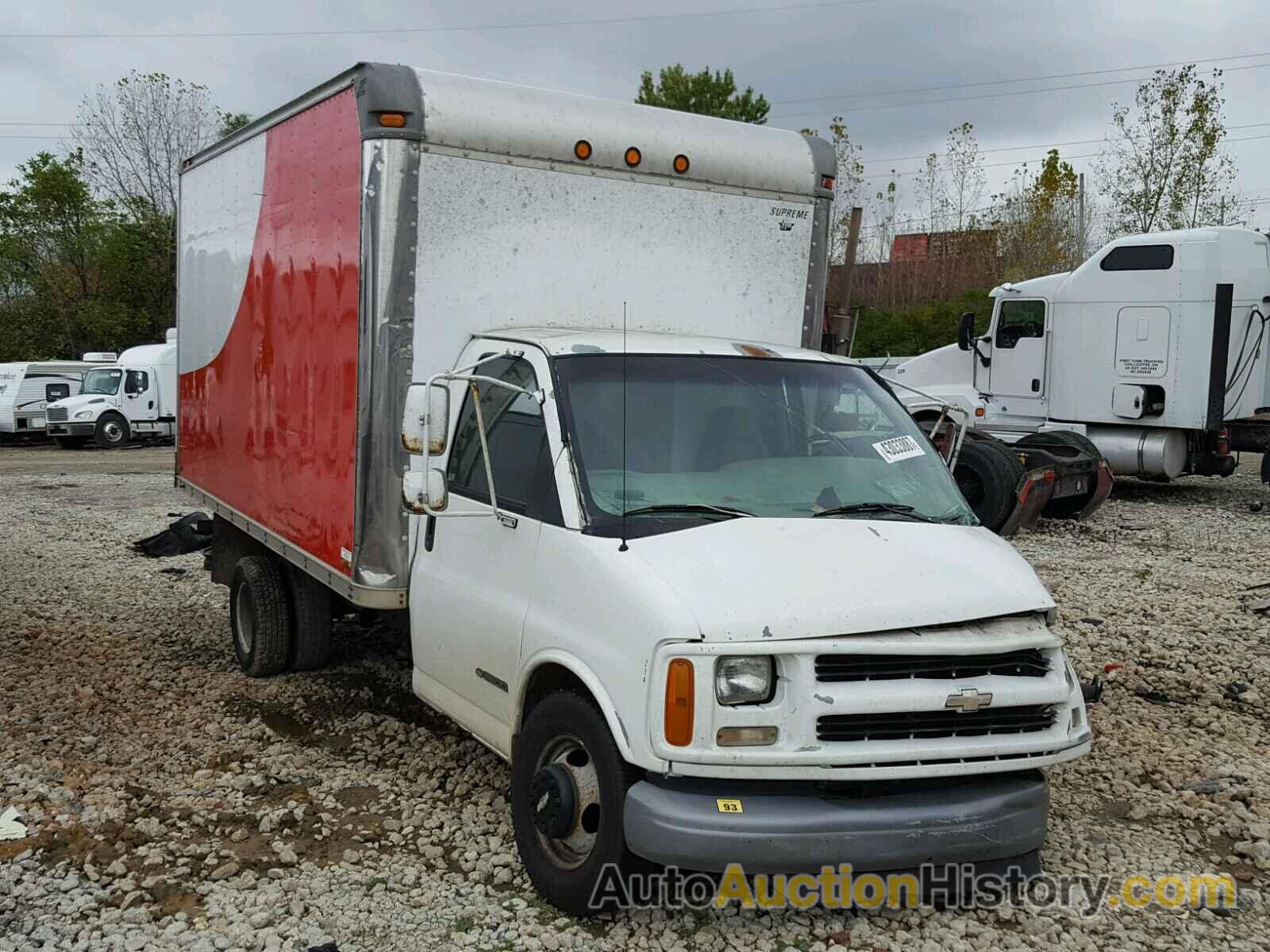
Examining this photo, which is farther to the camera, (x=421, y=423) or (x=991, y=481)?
(x=991, y=481)

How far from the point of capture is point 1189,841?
4.94 metres

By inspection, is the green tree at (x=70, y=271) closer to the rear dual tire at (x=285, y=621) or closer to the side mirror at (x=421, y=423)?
the rear dual tire at (x=285, y=621)

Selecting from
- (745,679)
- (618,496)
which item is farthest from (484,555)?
(745,679)

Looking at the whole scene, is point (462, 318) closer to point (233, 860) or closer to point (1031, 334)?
point (233, 860)

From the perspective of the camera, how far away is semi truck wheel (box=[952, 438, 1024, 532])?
1319 centimetres

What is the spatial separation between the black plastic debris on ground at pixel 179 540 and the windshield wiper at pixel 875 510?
7334mm

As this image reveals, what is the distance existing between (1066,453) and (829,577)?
1175 centimetres

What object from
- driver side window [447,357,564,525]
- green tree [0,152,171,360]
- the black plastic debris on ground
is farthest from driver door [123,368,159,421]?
driver side window [447,357,564,525]

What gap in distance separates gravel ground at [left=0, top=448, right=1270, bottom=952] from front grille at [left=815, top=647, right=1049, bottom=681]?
94cm

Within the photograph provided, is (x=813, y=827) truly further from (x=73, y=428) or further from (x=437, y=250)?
(x=73, y=428)

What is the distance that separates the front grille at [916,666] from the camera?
3.76 metres

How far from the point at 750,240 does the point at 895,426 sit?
1.77 meters

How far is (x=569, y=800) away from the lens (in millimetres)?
4035

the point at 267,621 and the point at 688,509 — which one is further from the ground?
the point at 688,509
